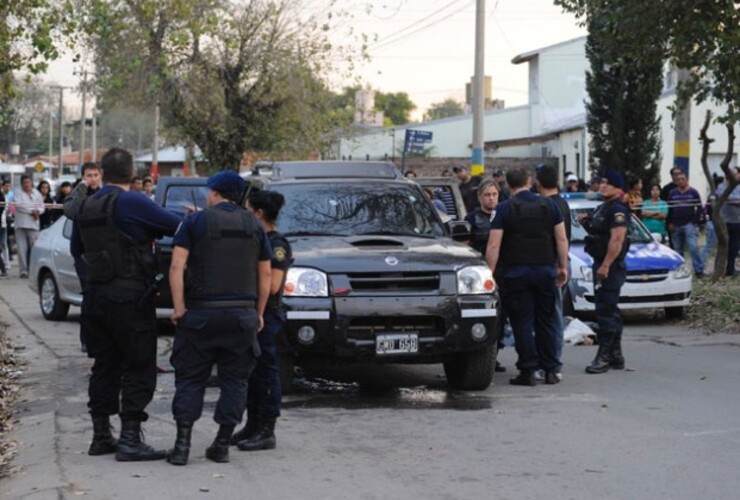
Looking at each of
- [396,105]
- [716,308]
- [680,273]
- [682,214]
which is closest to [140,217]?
[680,273]

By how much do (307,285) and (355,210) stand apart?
58.2 inches

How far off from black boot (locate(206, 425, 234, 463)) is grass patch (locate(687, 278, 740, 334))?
8.98 m

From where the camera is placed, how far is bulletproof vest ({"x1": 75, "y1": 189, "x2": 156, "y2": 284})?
24.6 ft

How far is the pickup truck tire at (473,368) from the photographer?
9922 millimetres

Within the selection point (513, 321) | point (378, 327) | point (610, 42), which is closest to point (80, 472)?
point (378, 327)

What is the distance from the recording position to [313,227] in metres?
10.4

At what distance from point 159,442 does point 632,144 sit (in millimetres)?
26707

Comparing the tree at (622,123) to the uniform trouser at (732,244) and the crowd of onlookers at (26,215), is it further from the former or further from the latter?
the crowd of onlookers at (26,215)

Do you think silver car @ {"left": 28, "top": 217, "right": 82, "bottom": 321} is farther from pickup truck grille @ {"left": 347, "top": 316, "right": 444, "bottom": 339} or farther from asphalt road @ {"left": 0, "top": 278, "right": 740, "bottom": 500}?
pickup truck grille @ {"left": 347, "top": 316, "right": 444, "bottom": 339}

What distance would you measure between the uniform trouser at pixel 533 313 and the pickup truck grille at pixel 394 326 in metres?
1.32

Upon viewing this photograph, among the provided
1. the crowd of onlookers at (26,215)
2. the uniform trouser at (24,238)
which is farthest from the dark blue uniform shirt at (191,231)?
the uniform trouser at (24,238)

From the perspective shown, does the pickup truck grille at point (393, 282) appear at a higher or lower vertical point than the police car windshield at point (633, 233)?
lower

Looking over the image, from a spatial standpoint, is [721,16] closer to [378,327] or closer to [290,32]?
[378,327]

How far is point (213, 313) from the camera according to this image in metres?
7.30
